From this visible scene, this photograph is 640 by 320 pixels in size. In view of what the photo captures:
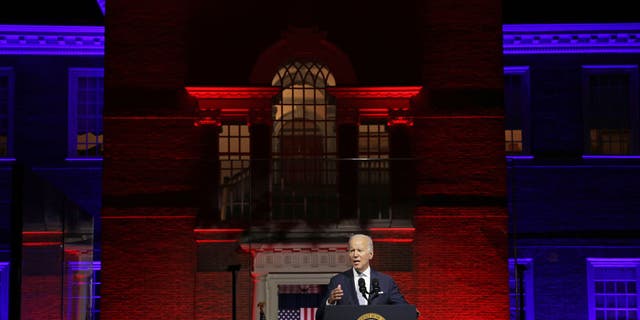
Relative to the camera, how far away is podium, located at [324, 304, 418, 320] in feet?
29.7

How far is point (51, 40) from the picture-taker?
72.3 ft

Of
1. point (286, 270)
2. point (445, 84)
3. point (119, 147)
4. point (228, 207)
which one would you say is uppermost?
point (445, 84)

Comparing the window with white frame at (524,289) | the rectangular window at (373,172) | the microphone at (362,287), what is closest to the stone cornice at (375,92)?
the rectangular window at (373,172)

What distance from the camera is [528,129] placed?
21.6 metres

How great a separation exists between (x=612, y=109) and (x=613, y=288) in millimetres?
3938

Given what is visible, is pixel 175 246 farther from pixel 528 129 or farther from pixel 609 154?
pixel 609 154

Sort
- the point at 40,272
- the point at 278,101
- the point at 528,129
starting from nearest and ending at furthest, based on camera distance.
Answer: the point at 40,272 < the point at 278,101 < the point at 528,129

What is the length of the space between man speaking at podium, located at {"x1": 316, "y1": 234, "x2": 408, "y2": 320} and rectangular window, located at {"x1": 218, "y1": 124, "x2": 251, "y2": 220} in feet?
28.1

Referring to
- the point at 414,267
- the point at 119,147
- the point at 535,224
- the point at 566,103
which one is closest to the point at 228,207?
the point at 119,147

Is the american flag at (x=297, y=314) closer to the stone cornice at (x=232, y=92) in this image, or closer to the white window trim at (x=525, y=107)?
the stone cornice at (x=232, y=92)

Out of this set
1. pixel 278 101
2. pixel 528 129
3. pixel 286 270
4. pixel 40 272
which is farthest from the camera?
pixel 528 129

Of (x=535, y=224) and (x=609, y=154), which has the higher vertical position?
(x=609, y=154)

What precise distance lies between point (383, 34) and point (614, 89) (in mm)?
5928

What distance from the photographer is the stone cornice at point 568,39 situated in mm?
21547
